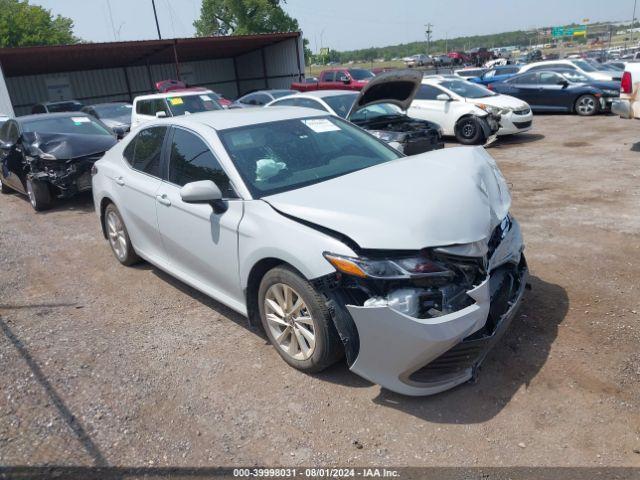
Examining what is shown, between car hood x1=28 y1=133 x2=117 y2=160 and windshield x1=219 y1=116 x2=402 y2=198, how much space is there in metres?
5.42

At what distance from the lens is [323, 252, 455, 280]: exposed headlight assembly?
2811mm

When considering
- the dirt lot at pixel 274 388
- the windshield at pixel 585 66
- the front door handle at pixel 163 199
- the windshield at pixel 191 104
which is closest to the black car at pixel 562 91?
the windshield at pixel 585 66

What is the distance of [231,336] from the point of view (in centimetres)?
396

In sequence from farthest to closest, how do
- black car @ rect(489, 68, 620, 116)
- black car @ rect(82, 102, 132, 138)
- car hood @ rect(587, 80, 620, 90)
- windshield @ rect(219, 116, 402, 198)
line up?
car hood @ rect(587, 80, 620, 90), black car @ rect(489, 68, 620, 116), black car @ rect(82, 102, 132, 138), windshield @ rect(219, 116, 402, 198)

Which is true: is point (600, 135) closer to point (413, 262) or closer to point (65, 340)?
point (413, 262)

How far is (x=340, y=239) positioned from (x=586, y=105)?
1510 centimetres

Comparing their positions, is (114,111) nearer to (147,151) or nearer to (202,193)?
(147,151)

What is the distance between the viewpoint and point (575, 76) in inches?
640

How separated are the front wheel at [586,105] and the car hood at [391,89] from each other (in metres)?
9.35

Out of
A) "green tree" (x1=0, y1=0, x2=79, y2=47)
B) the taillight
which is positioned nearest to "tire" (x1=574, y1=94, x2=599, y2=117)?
the taillight

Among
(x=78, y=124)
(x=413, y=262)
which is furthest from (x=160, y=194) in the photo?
(x=78, y=124)

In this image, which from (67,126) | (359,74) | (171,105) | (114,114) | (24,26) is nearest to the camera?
(67,126)

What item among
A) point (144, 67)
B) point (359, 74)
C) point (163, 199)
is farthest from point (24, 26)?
point (163, 199)

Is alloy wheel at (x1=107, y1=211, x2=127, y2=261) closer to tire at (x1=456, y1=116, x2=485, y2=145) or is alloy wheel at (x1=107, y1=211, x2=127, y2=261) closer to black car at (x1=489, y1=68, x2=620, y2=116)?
tire at (x1=456, y1=116, x2=485, y2=145)
